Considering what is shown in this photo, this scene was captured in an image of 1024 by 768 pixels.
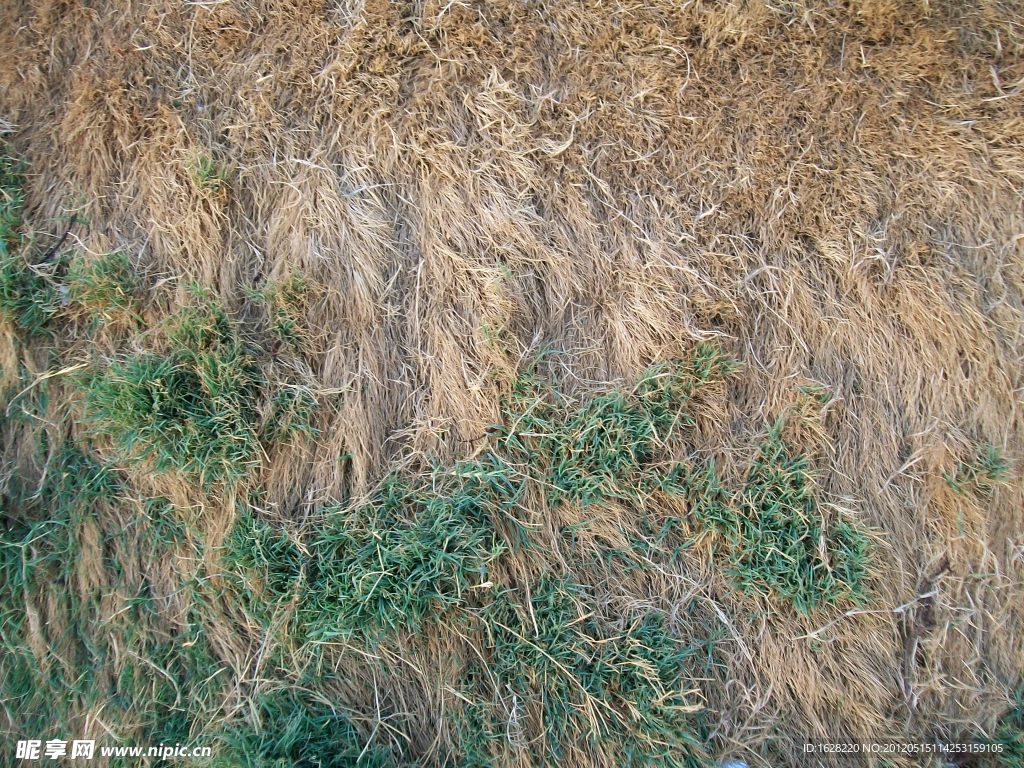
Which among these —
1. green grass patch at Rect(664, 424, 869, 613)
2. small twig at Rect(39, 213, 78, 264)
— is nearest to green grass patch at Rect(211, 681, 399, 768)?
green grass patch at Rect(664, 424, 869, 613)

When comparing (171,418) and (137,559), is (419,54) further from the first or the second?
(137,559)

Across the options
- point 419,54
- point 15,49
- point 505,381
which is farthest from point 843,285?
point 15,49

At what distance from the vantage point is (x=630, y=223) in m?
2.38

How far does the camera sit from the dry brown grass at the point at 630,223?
2.26 meters

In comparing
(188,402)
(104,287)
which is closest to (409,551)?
(188,402)

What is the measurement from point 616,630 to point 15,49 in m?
3.26

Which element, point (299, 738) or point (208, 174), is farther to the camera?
point (208, 174)

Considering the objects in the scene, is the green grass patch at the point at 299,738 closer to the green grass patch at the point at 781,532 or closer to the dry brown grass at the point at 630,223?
the dry brown grass at the point at 630,223

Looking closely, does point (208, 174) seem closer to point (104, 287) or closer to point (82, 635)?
point (104, 287)

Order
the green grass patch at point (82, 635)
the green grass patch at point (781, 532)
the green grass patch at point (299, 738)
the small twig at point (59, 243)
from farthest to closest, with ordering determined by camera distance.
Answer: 1. the small twig at point (59, 243)
2. the green grass patch at point (781, 532)
3. the green grass patch at point (82, 635)
4. the green grass patch at point (299, 738)

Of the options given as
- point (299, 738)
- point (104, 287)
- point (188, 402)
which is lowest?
point (299, 738)

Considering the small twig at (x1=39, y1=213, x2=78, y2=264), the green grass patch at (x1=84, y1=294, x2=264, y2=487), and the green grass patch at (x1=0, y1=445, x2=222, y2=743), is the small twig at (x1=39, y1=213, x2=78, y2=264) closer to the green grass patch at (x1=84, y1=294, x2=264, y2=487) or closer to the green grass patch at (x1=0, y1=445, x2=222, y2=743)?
the green grass patch at (x1=84, y1=294, x2=264, y2=487)

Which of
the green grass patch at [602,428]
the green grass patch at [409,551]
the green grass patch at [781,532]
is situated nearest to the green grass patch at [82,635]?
the green grass patch at [409,551]

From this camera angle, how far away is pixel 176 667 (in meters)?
2.14
